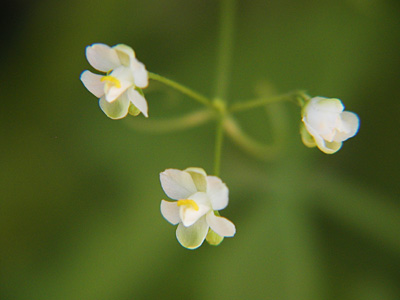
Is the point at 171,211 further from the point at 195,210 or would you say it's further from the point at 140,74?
the point at 140,74

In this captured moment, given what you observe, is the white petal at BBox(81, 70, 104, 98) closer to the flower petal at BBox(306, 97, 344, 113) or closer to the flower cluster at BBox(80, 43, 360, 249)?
the flower cluster at BBox(80, 43, 360, 249)

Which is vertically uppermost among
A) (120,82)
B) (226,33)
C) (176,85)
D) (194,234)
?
(226,33)

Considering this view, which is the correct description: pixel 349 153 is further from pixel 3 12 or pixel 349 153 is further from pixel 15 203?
pixel 3 12

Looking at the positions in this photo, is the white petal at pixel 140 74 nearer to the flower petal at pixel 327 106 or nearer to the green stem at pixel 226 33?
the flower petal at pixel 327 106

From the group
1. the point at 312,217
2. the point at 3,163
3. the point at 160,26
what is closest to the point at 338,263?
the point at 312,217

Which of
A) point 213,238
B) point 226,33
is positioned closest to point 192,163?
point 226,33

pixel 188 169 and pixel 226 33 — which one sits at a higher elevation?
pixel 226 33
